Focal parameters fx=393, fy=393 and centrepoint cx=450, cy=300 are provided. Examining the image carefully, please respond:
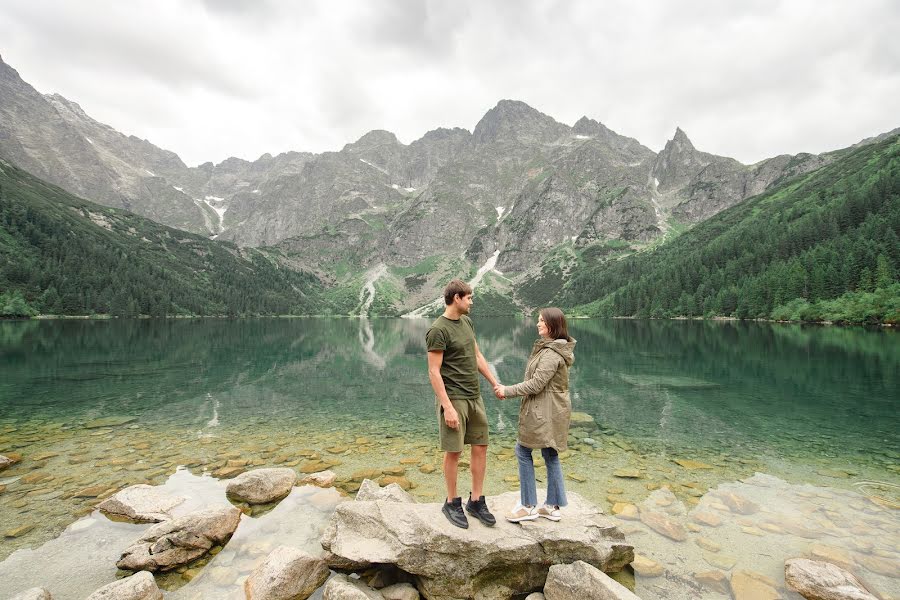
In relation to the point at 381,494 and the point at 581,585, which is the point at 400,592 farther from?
the point at 381,494

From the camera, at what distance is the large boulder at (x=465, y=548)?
696 centimetres

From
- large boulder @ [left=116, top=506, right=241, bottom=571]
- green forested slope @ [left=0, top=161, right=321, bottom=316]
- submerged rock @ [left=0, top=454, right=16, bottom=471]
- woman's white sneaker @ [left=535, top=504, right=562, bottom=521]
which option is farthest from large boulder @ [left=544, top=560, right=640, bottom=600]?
green forested slope @ [left=0, top=161, right=321, bottom=316]

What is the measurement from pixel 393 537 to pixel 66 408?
26.2m

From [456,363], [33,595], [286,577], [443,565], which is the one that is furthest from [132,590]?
[456,363]

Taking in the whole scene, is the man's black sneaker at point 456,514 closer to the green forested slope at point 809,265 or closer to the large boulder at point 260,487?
the large boulder at point 260,487

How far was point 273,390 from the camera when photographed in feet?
97.0

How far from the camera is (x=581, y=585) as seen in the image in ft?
21.2

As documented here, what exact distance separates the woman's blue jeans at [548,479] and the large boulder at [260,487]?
761 centimetres

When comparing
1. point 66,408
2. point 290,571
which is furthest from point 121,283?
point 290,571

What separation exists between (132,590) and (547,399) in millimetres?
8017

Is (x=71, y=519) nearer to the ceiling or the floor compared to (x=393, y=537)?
nearer to the floor

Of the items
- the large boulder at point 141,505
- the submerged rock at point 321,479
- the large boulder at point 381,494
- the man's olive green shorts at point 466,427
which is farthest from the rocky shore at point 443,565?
the submerged rock at point 321,479

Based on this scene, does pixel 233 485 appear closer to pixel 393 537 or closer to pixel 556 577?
pixel 393 537

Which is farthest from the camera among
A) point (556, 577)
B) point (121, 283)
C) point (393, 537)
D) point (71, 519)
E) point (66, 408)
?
point (121, 283)
